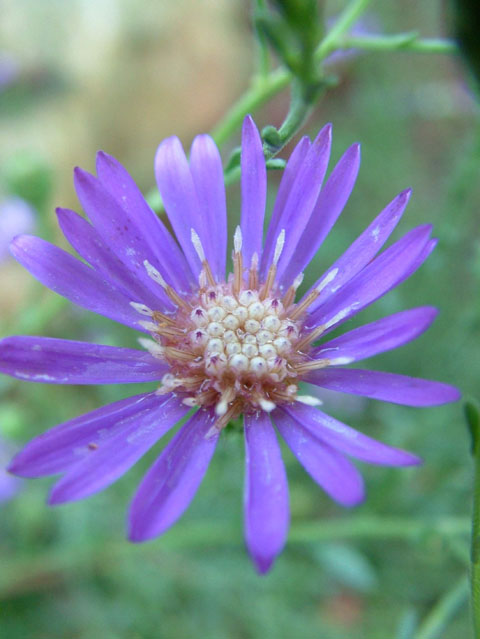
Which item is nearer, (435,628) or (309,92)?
(309,92)

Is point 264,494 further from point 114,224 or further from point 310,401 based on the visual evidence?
point 114,224

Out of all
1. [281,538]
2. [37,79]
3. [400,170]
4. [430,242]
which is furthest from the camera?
[37,79]

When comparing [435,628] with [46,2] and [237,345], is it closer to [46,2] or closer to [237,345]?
[237,345]

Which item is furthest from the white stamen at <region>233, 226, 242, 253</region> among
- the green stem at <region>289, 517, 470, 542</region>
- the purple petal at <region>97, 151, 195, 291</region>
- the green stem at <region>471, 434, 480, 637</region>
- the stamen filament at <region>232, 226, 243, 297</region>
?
the green stem at <region>289, 517, 470, 542</region>

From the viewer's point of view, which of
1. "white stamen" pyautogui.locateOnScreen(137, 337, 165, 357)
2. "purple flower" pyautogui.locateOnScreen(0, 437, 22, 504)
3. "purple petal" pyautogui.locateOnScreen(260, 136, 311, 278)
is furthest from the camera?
"purple flower" pyautogui.locateOnScreen(0, 437, 22, 504)

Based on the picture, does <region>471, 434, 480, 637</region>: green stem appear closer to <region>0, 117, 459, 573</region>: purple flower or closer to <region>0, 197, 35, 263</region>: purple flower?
<region>0, 117, 459, 573</region>: purple flower

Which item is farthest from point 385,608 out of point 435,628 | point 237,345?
point 237,345

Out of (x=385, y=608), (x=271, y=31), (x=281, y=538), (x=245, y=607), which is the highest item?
(x=271, y=31)
